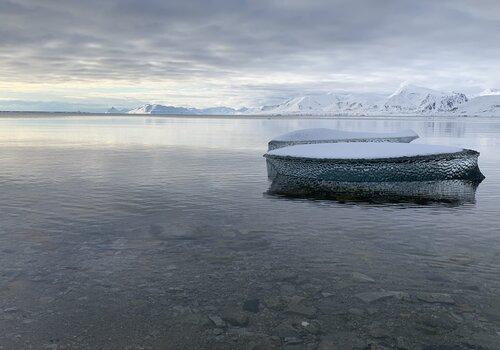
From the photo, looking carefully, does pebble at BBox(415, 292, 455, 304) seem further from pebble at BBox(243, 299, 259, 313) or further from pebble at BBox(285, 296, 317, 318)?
pebble at BBox(243, 299, 259, 313)

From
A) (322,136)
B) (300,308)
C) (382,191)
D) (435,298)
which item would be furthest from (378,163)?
(322,136)

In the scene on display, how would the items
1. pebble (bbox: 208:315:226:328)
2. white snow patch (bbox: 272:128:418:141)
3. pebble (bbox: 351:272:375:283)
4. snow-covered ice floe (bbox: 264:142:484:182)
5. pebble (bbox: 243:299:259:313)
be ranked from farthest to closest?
1. white snow patch (bbox: 272:128:418:141)
2. snow-covered ice floe (bbox: 264:142:484:182)
3. pebble (bbox: 351:272:375:283)
4. pebble (bbox: 243:299:259:313)
5. pebble (bbox: 208:315:226:328)

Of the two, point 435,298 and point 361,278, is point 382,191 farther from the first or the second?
point 435,298

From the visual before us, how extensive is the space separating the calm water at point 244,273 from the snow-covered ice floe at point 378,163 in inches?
82.3

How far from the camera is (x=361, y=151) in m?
17.0

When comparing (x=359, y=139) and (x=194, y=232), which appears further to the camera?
(x=359, y=139)

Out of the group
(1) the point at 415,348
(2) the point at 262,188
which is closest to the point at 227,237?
(1) the point at 415,348

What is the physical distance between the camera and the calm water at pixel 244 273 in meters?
5.93

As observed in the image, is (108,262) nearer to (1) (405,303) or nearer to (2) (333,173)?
(1) (405,303)

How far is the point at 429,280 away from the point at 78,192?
12.3 m

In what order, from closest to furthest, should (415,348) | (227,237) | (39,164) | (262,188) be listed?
(415,348)
(227,237)
(262,188)
(39,164)

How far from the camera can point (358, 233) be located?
10.6 metres

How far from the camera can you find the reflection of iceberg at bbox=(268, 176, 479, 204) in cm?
1502

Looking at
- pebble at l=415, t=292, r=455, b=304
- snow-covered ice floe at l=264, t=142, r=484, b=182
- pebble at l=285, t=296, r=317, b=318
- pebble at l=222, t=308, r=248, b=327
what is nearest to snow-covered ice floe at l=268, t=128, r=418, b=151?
snow-covered ice floe at l=264, t=142, r=484, b=182
